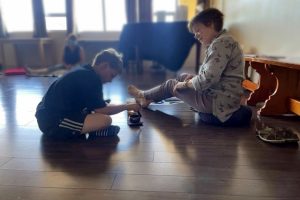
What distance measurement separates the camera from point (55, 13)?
17.9ft

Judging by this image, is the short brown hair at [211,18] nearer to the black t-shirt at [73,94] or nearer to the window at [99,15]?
the black t-shirt at [73,94]

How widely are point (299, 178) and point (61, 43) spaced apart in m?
5.02

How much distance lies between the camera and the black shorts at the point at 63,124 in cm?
148

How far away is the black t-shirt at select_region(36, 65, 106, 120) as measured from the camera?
1455 millimetres

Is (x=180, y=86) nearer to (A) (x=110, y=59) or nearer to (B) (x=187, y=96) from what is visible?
(B) (x=187, y=96)

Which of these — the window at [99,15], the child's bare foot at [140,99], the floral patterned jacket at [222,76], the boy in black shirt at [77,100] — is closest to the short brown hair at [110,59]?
the boy in black shirt at [77,100]

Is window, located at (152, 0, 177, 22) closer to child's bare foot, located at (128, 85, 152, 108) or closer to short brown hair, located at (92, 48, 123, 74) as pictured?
child's bare foot, located at (128, 85, 152, 108)

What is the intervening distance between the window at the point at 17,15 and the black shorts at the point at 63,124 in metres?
4.59

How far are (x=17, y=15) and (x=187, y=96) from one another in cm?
476

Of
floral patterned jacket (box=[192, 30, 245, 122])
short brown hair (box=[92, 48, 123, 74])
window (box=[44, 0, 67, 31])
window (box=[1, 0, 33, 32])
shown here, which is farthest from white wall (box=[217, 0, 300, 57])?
window (box=[1, 0, 33, 32])

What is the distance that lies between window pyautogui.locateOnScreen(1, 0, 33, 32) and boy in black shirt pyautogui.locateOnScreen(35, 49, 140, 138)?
4.58 m

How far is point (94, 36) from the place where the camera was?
215 inches

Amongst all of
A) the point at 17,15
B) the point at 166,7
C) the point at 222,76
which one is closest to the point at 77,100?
the point at 222,76

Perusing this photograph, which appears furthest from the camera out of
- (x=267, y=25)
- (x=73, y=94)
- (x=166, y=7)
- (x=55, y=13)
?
(x=55, y=13)
